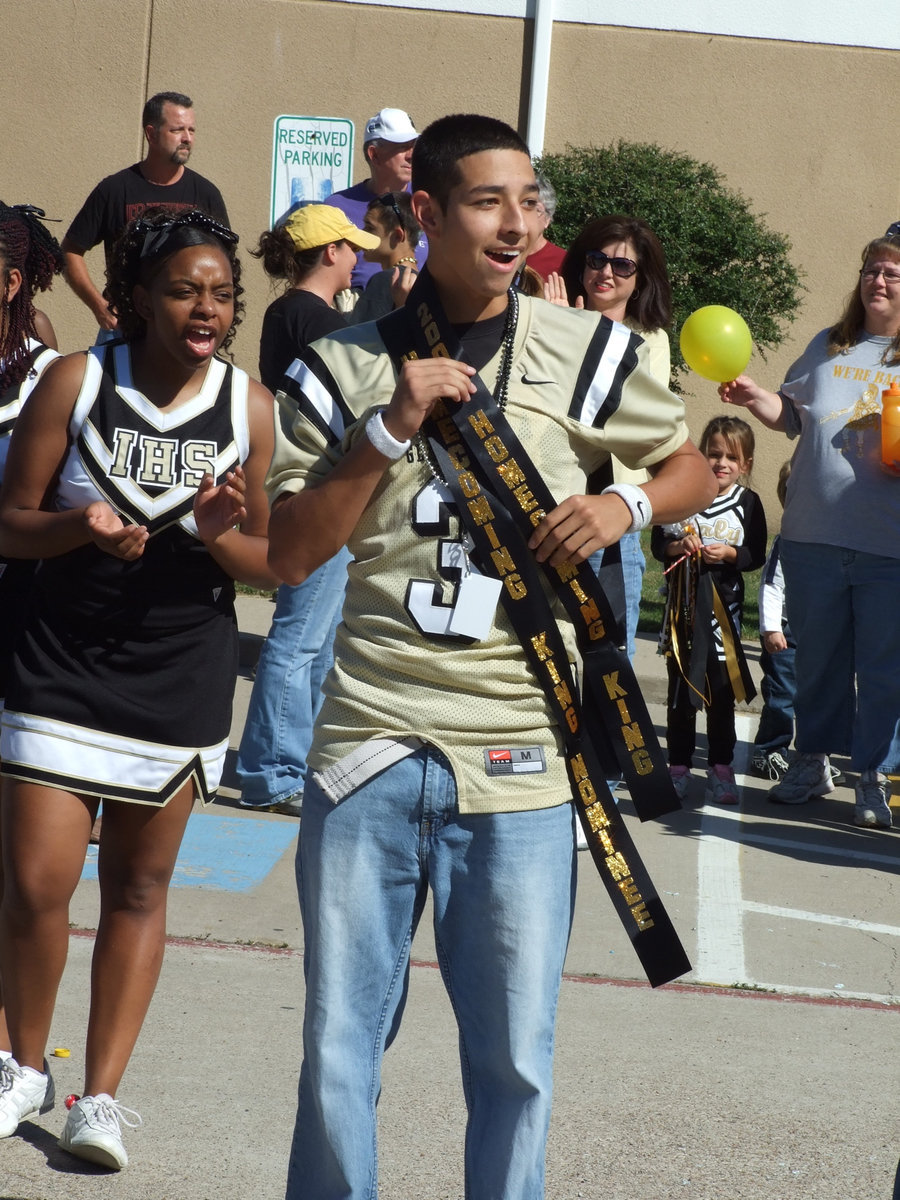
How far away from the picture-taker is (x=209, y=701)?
3191 millimetres

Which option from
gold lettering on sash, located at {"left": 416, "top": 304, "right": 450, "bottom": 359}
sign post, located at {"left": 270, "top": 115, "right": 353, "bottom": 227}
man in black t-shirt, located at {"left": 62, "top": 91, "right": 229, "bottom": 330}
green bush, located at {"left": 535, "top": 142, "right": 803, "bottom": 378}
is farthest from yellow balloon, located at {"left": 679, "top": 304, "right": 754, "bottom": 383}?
green bush, located at {"left": 535, "top": 142, "right": 803, "bottom": 378}

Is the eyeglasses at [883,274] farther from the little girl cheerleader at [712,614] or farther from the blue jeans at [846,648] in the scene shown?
the blue jeans at [846,648]

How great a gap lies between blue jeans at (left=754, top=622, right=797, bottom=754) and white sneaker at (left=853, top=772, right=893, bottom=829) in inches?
29.8

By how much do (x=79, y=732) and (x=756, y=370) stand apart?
1309cm

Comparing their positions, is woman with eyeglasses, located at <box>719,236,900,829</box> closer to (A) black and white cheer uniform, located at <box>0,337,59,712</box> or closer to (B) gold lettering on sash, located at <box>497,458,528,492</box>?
(A) black and white cheer uniform, located at <box>0,337,59,712</box>

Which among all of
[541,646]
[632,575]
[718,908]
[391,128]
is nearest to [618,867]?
[541,646]

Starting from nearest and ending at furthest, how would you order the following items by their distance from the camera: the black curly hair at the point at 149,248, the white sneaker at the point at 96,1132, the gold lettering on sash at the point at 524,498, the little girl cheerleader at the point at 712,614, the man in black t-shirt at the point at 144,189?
the gold lettering on sash at the point at 524,498 → the white sneaker at the point at 96,1132 → the black curly hair at the point at 149,248 → the little girl cheerleader at the point at 712,614 → the man in black t-shirt at the point at 144,189

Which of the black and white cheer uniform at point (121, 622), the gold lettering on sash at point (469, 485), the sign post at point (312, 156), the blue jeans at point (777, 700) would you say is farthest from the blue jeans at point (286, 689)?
the sign post at point (312, 156)

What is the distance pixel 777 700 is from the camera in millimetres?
6867

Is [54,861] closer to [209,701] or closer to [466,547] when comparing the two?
→ [209,701]

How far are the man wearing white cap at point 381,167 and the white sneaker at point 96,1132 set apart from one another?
4.39 metres

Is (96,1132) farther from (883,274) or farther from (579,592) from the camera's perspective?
(883,274)

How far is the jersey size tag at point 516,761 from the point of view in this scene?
7.87ft

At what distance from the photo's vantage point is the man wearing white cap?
22.3ft
